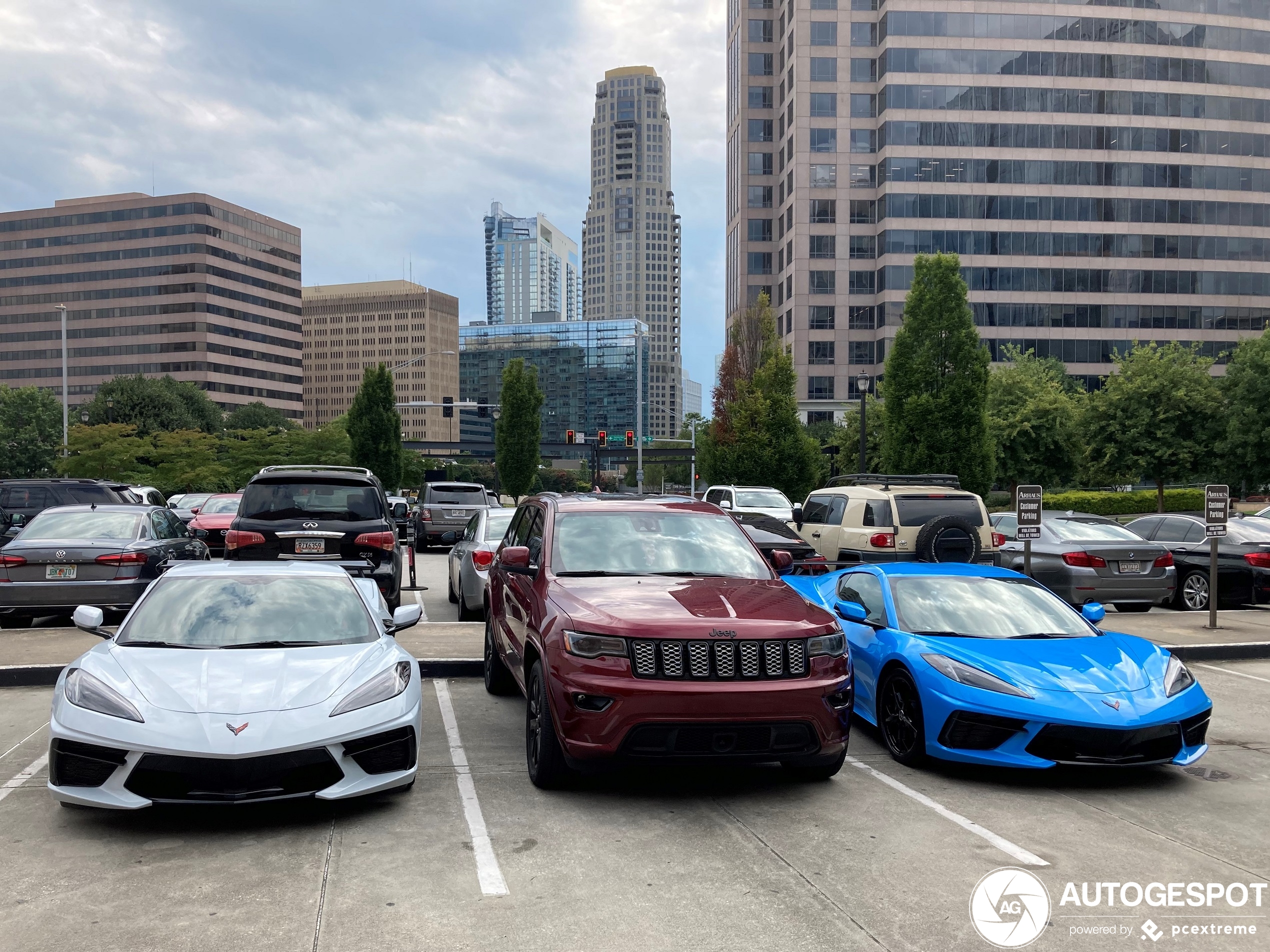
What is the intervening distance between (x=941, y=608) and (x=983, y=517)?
23.1ft

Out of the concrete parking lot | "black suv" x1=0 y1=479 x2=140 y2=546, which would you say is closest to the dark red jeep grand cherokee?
the concrete parking lot

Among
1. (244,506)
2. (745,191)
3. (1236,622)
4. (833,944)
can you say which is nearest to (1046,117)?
(745,191)

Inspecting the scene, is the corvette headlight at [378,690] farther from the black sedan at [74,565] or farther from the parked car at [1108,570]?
the parked car at [1108,570]

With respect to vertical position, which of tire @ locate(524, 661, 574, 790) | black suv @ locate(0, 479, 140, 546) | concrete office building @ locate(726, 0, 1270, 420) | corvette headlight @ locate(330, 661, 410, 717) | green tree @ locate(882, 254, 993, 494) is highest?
concrete office building @ locate(726, 0, 1270, 420)

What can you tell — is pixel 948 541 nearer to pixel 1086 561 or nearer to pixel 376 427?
pixel 1086 561

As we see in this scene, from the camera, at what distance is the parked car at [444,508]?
2719 cm

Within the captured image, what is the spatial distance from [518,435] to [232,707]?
2164 inches

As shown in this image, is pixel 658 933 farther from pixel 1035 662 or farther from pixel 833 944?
pixel 1035 662

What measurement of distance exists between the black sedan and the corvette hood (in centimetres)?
654

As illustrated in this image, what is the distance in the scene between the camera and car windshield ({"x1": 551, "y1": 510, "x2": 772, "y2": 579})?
670cm

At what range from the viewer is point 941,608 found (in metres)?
7.38

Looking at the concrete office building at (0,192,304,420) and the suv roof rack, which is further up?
the concrete office building at (0,192,304,420)

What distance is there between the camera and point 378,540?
11.4m

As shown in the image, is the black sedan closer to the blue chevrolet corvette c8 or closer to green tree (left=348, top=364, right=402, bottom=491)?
the blue chevrolet corvette c8
